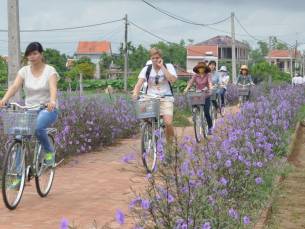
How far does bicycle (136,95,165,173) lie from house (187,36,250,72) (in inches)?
4210

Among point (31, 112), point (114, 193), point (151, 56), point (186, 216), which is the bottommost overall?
point (114, 193)

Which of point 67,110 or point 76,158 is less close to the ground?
point 67,110

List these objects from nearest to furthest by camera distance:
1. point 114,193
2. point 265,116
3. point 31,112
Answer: point 31,112 < point 114,193 < point 265,116

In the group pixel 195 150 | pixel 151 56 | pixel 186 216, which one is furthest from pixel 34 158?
pixel 186 216

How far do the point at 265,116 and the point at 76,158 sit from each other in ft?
10.5

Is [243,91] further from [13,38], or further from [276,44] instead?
[276,44]

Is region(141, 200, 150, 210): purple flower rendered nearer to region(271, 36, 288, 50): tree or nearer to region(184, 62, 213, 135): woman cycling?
region(184, 62, 213, 135): woman cycling

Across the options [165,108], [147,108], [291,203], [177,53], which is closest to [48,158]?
[147,108]

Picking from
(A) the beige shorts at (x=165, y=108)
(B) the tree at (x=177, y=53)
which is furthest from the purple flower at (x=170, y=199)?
(B) the tree at (x=177, y=53)

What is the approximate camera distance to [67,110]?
455 inches

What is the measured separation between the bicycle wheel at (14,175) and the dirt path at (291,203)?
270cm

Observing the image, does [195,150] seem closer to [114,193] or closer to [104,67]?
[114,193]

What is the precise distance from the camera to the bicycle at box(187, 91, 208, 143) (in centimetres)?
1340

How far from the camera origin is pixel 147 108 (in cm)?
916
